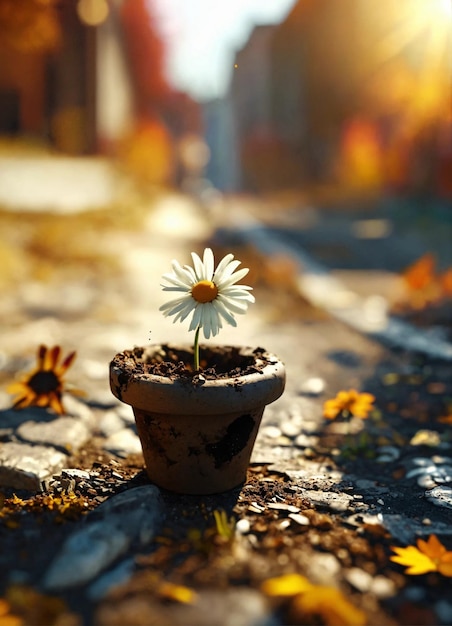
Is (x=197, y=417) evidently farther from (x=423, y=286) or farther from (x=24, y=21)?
(x=24, y=21)

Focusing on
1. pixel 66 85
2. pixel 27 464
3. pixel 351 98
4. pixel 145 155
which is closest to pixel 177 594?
pixel 27 464

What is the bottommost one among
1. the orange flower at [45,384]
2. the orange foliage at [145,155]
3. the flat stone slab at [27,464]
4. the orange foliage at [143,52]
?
the flat stone slab at [27,464]

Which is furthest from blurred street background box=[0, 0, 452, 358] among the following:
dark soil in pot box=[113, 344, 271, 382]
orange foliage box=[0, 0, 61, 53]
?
dark soil in pot box=[113, 344, 271, 382]

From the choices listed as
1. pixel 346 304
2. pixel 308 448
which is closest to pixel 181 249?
pixel 346 304

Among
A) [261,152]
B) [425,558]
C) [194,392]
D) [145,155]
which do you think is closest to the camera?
[425,558]

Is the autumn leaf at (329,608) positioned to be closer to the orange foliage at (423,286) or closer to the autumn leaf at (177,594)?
the autumn leaf at (177,594)

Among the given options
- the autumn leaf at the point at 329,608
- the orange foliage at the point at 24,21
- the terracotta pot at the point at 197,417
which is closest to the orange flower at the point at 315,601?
the autumn leaf at the point at 329,608

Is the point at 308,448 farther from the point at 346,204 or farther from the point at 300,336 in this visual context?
the point at 346,204
